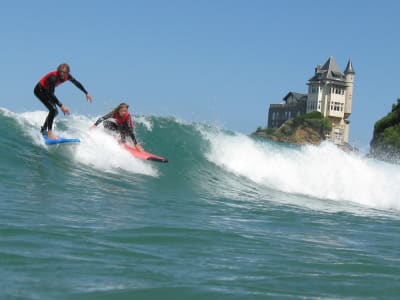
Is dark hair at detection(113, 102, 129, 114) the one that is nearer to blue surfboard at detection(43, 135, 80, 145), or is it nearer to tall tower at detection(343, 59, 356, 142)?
blue surfboard at detection(43, 135, 80, 145)

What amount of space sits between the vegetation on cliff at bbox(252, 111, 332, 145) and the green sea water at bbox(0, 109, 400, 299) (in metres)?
93.6

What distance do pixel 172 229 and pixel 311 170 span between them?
34.0 ft

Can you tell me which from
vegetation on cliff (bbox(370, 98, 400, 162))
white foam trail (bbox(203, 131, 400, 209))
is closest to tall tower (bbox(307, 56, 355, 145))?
vegetation on cliff (bbox(370, 98, 400, 162))

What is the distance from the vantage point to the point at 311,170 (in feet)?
52.6

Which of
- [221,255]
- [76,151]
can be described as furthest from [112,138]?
[221,255]

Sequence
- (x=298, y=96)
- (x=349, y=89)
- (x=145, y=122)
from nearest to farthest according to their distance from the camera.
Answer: (x=145, y=122), (x=349, y=89), (x=298, y=96)

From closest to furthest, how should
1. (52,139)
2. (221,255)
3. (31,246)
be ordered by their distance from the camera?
(31,246)
(221,255)
(52,139)

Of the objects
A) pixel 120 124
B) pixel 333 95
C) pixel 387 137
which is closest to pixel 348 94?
pixel 333 95

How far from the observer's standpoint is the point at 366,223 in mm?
8773

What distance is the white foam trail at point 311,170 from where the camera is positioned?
46.9 ft

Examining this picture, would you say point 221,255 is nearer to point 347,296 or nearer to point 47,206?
point 347,296

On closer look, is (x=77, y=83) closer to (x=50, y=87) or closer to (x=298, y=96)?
(x=50, y=87)

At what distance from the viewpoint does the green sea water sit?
4293 millimetres

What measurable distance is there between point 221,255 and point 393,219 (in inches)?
221
